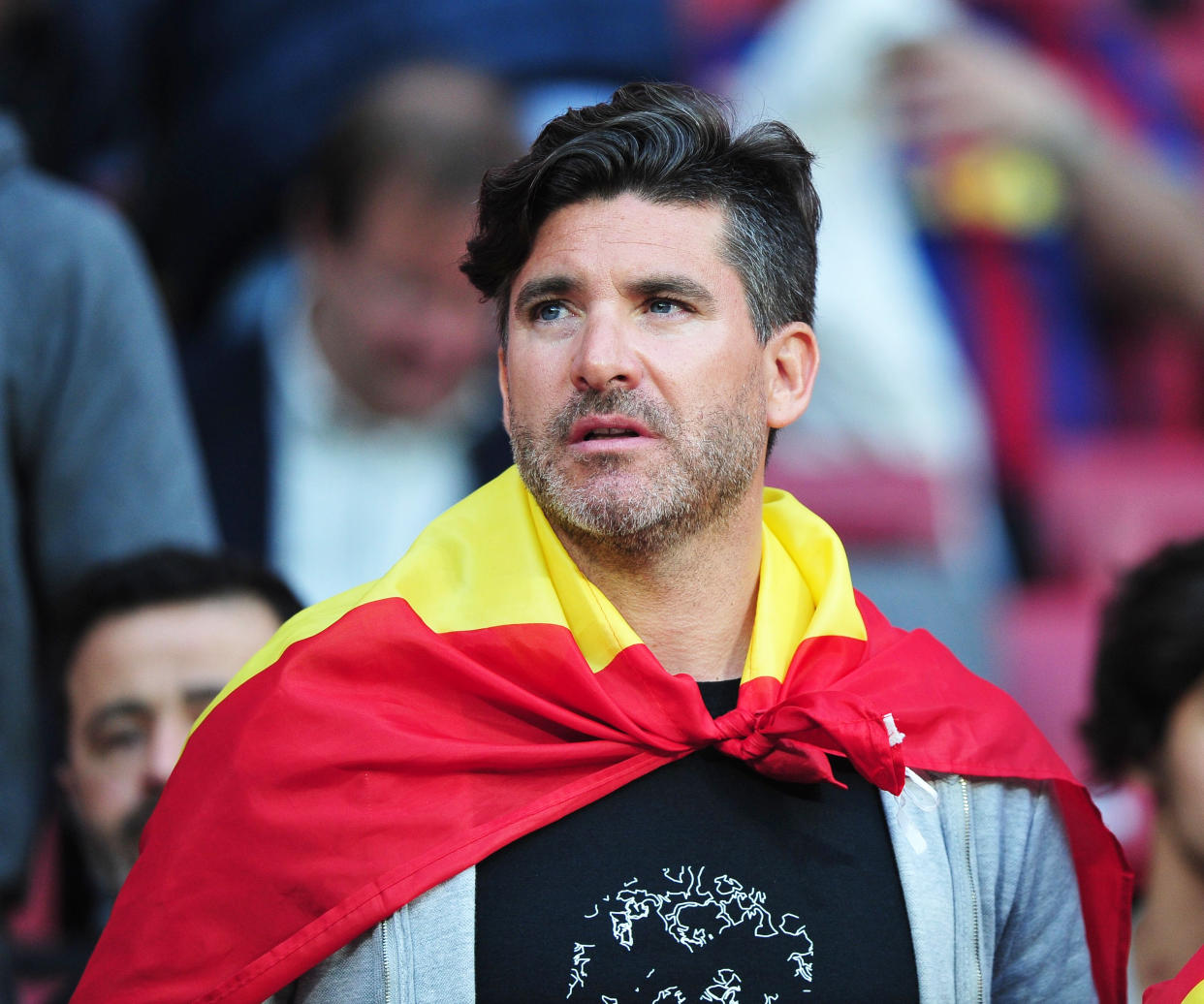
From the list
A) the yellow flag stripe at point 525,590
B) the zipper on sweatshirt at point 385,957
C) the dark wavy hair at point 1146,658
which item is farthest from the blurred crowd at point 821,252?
the zipper on sweatshirt at point 385,957

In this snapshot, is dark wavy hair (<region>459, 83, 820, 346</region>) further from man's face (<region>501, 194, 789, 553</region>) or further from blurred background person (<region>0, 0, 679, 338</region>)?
blurred background person (<region>0, 0, 679, 338</region>)

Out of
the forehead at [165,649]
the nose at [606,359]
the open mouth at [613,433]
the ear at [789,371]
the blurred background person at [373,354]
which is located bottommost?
the forehead at [165,649]

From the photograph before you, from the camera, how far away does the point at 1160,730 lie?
9.15ft

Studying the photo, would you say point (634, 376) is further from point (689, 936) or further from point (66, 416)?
point (66, 416)

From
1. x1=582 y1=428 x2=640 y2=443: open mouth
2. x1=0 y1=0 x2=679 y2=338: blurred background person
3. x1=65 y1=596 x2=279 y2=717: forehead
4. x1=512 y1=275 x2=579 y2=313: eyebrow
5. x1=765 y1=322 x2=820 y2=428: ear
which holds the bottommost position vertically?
x1=65 y1=596 x2=279 y2=717: forehead

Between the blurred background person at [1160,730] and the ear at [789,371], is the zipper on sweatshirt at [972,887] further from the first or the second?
the blurred background person at [1160,730]

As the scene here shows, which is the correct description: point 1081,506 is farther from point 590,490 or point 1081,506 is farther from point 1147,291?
point 590,490

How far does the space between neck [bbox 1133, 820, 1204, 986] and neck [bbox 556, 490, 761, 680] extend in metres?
1.00

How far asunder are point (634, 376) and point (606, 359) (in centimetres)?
5

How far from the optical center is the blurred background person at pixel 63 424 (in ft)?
9.46

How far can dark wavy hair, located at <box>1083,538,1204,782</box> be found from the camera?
2.78 meters

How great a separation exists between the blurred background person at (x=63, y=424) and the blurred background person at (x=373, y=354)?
1435mm

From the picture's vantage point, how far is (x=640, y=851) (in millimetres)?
1965

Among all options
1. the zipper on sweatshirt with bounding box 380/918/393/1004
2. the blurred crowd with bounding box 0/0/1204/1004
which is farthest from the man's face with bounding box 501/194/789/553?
the blurred crowd with bounding box 0/0/1204/1004
